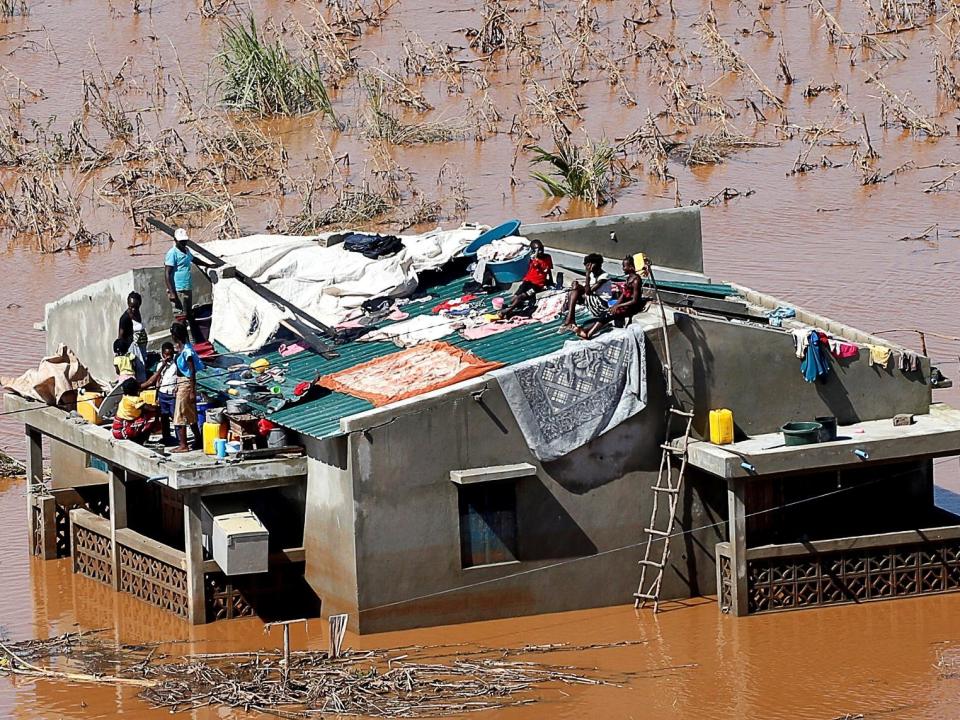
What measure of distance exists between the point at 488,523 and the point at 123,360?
361 cm

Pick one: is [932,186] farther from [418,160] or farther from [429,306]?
[429,306]

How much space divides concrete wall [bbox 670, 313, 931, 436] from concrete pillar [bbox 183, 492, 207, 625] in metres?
3.89

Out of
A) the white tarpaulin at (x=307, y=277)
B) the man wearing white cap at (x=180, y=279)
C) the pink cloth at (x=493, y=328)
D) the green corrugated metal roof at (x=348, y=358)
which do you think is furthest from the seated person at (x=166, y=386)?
the pink cloth at (x=493, y=328)

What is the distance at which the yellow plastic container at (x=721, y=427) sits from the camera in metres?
17.4

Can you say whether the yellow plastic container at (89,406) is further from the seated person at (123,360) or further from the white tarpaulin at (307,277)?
the white tarpaulin at (307,277)

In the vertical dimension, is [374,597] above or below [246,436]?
below

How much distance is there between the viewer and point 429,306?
19.5m

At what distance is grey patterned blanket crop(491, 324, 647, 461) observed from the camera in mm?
16969

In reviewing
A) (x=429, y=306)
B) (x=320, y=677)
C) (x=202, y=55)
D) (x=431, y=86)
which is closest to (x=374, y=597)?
(x=320, y=677)

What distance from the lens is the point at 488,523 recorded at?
55.9ft

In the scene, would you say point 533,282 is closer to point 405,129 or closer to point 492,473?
point 492,473

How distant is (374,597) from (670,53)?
2085 cm

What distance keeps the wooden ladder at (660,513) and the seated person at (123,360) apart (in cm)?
441

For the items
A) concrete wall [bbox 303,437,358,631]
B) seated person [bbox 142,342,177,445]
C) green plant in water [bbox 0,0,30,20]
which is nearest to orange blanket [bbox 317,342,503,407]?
concrete wall [bbox 303,437,358,631]
